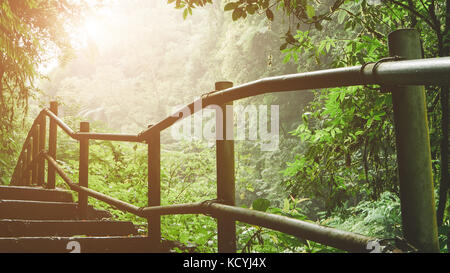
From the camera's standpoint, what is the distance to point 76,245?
265 cm

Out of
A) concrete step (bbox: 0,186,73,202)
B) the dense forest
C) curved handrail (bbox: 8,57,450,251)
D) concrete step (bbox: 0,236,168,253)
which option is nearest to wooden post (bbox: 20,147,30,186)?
the dense forest

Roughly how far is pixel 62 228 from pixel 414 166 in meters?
3.09

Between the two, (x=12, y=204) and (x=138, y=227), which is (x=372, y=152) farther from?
(x=12, y=204)

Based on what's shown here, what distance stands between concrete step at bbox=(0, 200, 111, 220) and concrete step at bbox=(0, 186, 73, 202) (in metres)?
0.56

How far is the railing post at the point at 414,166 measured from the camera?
0.96m

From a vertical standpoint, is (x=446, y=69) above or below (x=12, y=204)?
above

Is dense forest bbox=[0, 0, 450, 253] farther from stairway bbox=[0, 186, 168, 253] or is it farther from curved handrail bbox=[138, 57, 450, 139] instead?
curved handrail bbox=[138, 57, 450, 139]

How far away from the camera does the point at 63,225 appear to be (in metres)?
3.37

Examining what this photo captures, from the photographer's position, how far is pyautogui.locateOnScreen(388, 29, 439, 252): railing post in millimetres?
964

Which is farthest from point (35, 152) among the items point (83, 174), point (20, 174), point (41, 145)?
point (83, 174)

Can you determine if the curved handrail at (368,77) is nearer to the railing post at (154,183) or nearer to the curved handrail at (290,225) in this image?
the curved handrail at (290,225)
